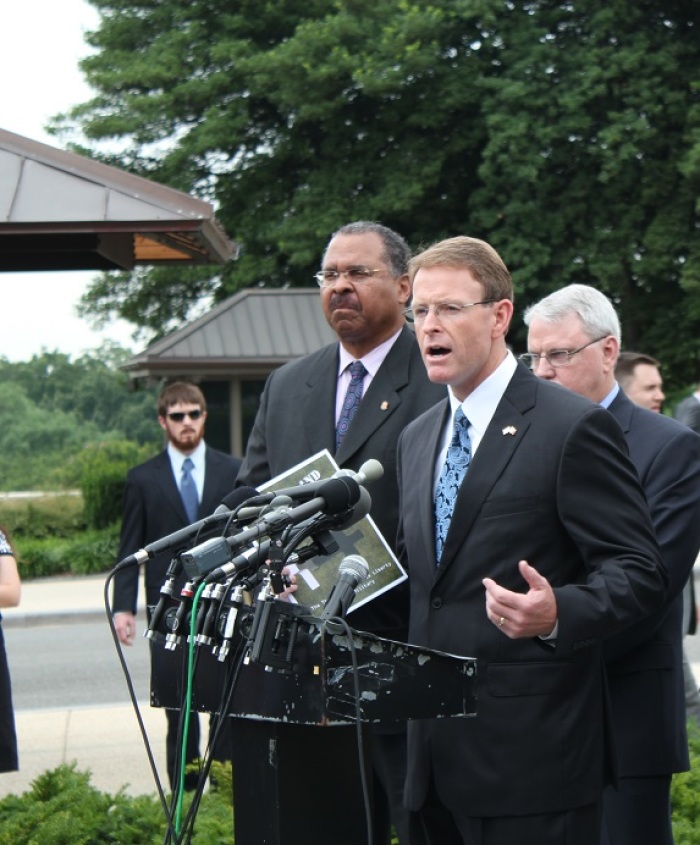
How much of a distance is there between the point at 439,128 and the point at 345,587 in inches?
1153

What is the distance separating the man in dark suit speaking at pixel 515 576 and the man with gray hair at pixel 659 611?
0.77 m

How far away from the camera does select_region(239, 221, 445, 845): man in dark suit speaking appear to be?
14.5 feet

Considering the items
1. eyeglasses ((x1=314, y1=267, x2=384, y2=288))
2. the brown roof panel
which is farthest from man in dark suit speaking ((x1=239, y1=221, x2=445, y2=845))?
the brown roof panel

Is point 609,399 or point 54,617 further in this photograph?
point 54,617

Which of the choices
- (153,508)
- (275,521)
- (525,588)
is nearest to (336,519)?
(275,521)

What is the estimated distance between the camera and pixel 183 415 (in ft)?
27.2

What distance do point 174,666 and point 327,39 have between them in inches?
1067

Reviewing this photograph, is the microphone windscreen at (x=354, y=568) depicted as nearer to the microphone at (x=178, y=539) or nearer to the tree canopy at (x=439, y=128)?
the microphone at (x=178, y=539)

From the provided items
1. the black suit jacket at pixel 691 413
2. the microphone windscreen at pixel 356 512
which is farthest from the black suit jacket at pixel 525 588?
the black suit jacket at pixel 691 413

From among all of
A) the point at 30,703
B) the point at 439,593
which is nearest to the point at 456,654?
the point at 439,593

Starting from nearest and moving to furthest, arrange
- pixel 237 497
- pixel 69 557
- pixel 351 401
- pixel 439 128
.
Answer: pixel 237 497 < pixel 351 401 < pixel 69 557 < pixel 439 128

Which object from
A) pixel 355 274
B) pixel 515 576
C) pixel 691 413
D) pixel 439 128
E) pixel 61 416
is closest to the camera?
pixel 515 576

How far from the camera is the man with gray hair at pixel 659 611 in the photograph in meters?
4.17

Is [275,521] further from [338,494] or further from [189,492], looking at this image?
[189,492]
